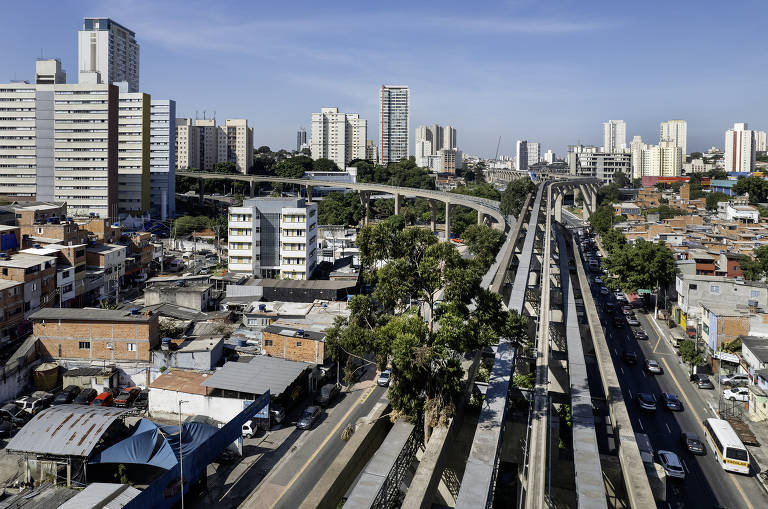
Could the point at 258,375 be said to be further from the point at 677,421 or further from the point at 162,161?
the point at 162,161

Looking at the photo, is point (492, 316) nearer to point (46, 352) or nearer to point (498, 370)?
point (498, 370)

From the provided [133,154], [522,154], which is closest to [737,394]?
[133,154]

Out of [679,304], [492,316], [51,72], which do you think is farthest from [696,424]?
[51,72]

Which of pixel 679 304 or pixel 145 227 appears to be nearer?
pixel 679 304

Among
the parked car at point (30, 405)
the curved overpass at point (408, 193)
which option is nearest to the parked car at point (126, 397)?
the parked car at point (30, 405)

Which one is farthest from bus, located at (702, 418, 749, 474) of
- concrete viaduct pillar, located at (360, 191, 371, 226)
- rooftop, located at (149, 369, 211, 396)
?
concrete viaduct pillar, located at (360, 191, 371, 226)

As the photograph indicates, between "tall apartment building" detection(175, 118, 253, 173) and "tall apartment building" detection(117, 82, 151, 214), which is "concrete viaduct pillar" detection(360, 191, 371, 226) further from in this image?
"tall apartment building" detection(175, 118, 253, 173)
